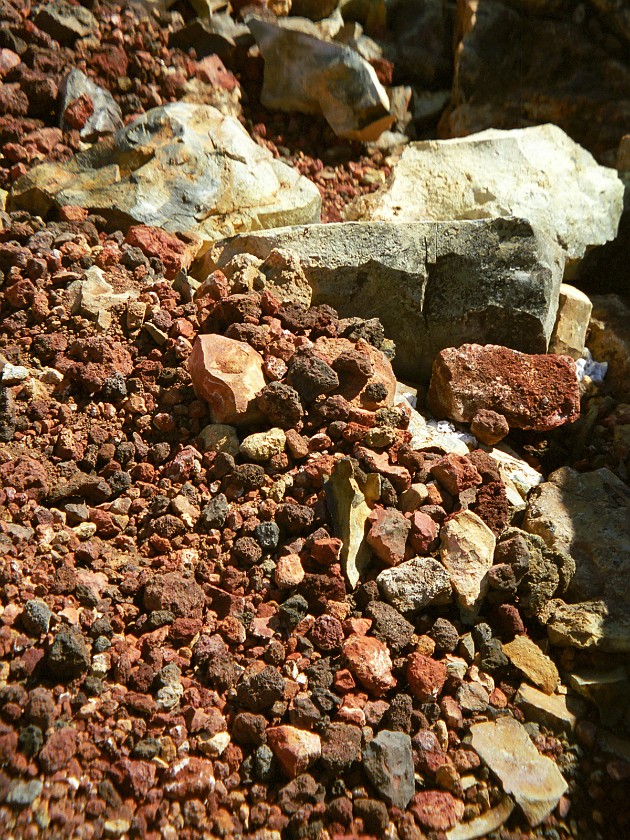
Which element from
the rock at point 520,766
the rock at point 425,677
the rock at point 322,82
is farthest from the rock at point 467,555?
the rock at point 322,82

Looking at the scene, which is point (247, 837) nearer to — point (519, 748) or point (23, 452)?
point (519, 748)

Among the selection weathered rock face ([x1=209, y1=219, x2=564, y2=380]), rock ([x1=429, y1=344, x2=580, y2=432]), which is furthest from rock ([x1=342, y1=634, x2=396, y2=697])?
weathered rock face ([x1=209, y1=219, x2=564, y2=380])

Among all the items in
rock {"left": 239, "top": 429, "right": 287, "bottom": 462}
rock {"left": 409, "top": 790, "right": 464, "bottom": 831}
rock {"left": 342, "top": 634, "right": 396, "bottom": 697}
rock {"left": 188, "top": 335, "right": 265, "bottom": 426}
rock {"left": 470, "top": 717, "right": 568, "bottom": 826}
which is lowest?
rock {"left": 409, "top": 790, "right": 464, "bottom": 831}

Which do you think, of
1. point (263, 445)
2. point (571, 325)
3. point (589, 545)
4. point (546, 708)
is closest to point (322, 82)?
point (571, 325)

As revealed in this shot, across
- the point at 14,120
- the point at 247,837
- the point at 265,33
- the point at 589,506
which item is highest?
the point at 265,33

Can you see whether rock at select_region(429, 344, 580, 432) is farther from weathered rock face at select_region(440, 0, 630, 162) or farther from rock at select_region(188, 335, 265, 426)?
weathered rock face at select_region(440, 0, 630, 162)

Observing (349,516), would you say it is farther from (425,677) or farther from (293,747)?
(293,747)

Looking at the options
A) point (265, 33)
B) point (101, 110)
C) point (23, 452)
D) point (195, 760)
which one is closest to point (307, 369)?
point (23, 452)

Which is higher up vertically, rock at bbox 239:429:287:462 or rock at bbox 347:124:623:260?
rock at bbox 347:124:623:260
